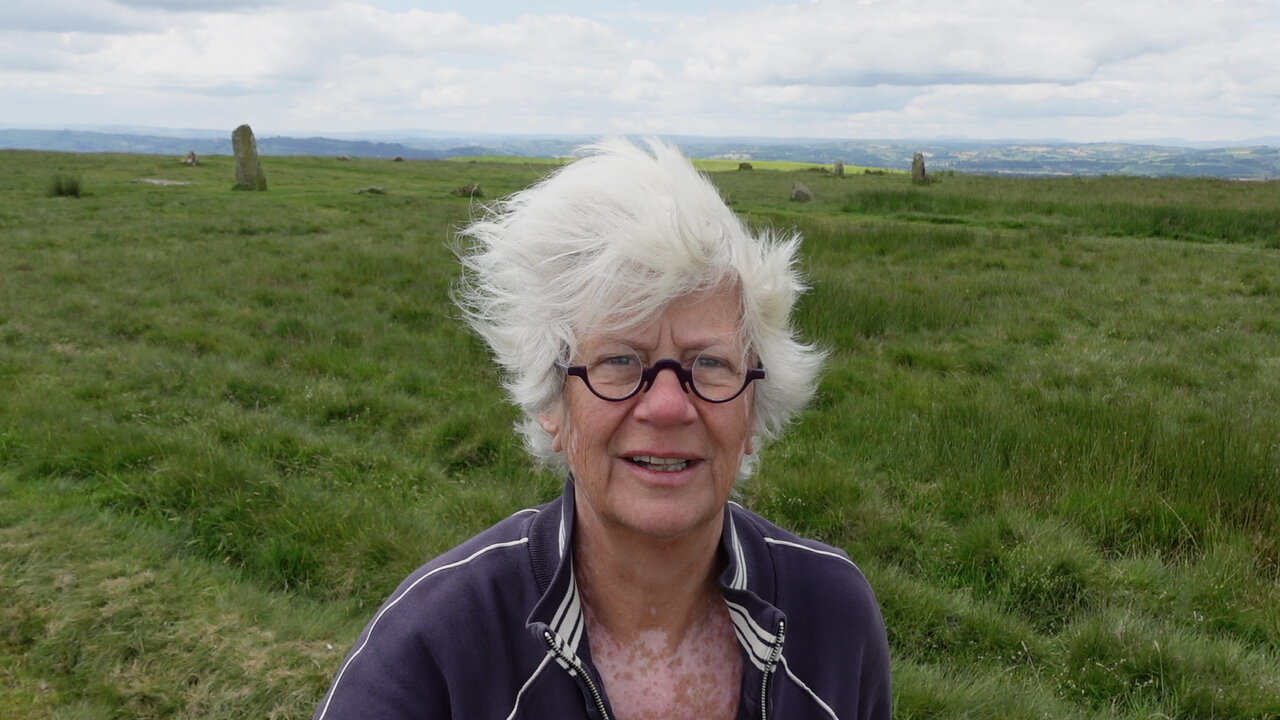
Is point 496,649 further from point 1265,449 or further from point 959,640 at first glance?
point 1265,449

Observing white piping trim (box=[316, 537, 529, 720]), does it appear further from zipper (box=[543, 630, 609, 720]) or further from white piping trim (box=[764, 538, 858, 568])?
white piping trim (box=[764, 538, 858, 568])

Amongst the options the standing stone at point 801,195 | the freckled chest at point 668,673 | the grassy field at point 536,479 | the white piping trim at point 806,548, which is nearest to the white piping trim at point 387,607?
the freckled chest at point 668,673

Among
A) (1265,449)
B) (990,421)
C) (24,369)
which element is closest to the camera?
(1265,449)

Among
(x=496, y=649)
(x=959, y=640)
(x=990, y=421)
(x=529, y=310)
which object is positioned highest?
(x=529, y=310)

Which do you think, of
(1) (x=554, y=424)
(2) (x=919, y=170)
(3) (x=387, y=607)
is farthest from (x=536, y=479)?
(2) (x=919, y=170)

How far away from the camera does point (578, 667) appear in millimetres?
1852

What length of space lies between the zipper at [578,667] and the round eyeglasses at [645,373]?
0.52m

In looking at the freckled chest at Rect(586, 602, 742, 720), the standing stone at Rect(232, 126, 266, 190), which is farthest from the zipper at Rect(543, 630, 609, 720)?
the standing stone at Rect(232, 126, 266, 190)

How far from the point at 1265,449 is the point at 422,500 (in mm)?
5511

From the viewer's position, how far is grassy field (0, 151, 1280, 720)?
3.95m

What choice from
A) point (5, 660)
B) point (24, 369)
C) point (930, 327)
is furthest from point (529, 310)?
point (930, 327)

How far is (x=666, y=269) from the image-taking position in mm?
1876

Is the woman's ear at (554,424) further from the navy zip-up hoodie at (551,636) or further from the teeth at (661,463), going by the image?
the teeth at (661,463)

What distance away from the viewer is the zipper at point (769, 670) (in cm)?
195
